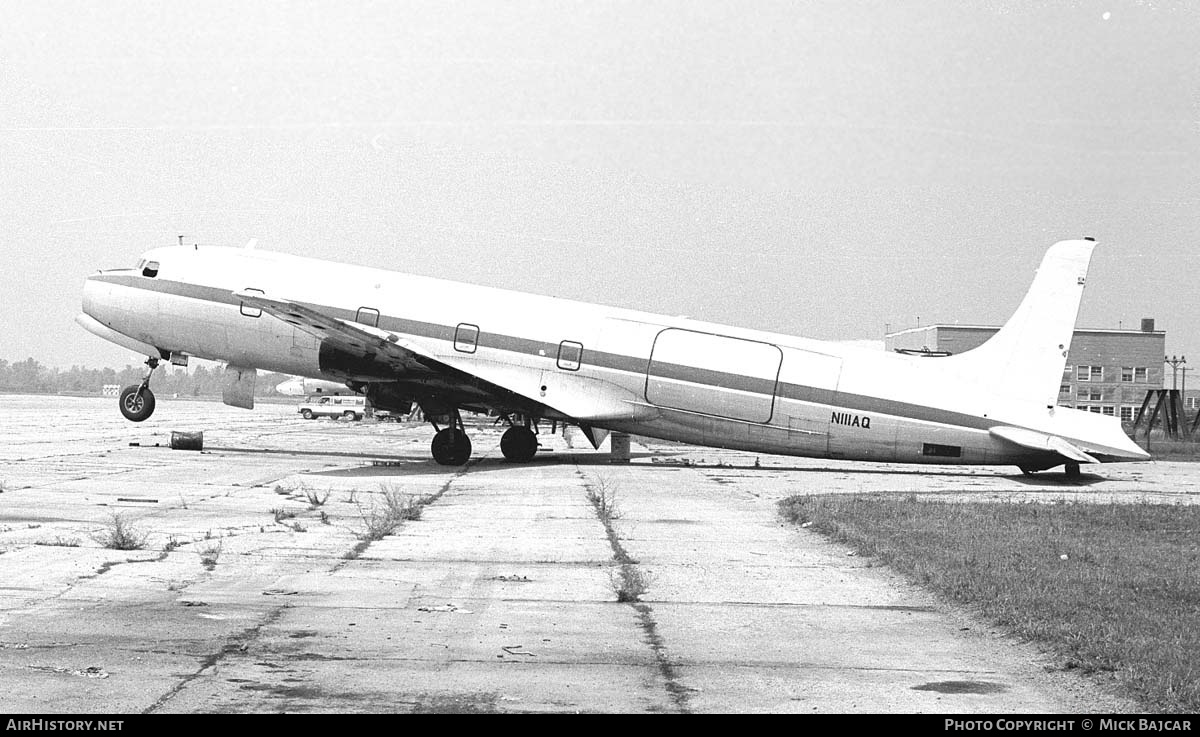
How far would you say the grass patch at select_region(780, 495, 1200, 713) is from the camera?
832cm

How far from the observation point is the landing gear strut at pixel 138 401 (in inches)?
1246

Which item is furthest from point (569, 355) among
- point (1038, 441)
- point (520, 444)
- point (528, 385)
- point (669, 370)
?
point (1038, 441)

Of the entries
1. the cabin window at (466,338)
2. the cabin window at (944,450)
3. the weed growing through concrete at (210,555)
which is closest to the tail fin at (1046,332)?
the cabin window at (944,450)

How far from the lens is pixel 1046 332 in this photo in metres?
26.4

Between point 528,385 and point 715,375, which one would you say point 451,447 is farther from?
point 715,375

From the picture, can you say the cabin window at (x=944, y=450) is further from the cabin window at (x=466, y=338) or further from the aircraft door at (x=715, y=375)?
the cabin window at (x=466, y=338)

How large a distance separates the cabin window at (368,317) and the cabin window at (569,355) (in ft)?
13.7

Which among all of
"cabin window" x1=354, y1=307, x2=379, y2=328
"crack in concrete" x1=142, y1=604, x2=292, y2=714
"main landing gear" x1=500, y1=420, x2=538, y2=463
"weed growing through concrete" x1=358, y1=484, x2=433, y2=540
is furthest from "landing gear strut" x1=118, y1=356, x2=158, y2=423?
"crack in concrete" x1=142, y1=604, x2=292, y2=714

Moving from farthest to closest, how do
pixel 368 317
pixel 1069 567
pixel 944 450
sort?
pixel 368 317
pixel 944 450
pixel 1069 567

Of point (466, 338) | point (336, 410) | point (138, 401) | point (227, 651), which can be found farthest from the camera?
point (336, 410)

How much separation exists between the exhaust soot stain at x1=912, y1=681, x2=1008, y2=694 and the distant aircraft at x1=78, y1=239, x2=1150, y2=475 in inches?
748

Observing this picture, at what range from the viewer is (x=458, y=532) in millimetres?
15359

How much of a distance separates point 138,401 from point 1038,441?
21.2 meters

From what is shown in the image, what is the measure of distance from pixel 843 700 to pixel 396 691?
2.51 m
